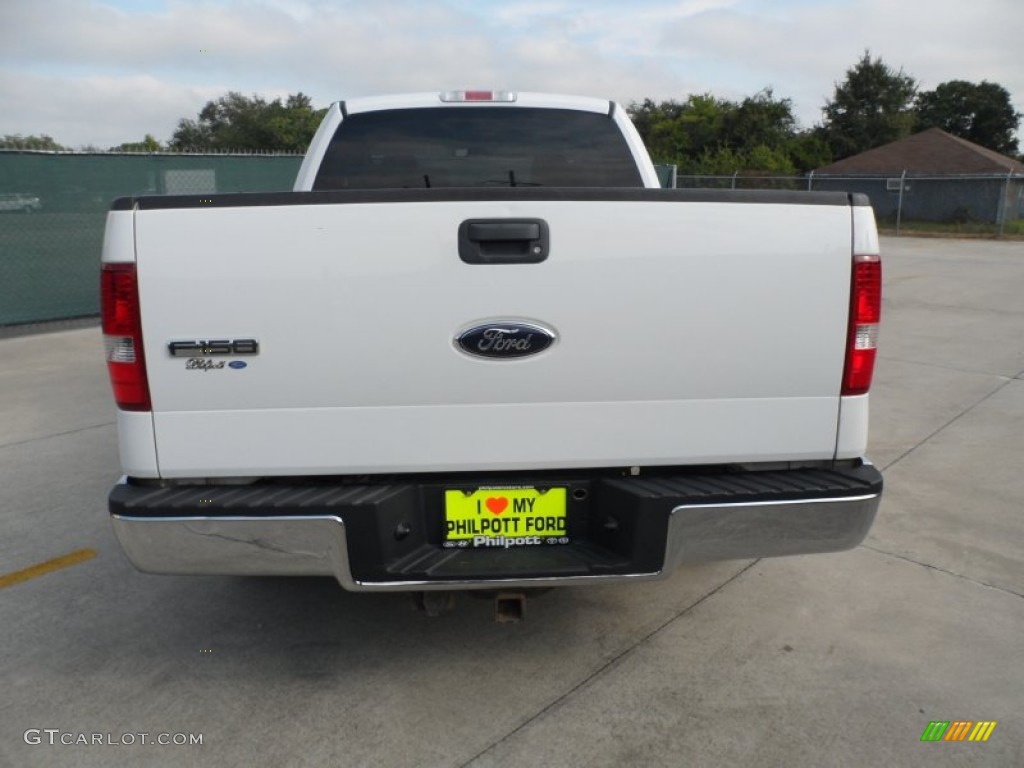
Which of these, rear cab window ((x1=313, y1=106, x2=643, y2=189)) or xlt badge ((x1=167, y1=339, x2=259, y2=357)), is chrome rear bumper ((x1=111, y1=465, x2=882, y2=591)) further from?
rear cab window ((x1=313, y1=106, x2=643, y2=189))

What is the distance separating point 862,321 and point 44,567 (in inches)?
144

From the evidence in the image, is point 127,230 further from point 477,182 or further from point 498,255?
point 477,182

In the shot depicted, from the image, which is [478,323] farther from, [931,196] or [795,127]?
[795,127]

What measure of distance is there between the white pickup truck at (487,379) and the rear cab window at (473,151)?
→ 1.84m

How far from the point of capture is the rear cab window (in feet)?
13.9

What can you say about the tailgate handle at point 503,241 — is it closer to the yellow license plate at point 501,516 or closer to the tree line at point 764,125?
the yellow license plate at point 501,516

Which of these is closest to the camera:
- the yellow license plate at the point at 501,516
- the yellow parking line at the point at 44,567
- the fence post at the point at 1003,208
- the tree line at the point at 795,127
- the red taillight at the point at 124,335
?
the red taillight at the point at 124,335

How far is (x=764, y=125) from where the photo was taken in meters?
41.9

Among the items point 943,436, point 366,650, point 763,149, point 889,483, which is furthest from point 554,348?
point 763,149

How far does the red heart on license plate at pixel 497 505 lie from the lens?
8.66 ft

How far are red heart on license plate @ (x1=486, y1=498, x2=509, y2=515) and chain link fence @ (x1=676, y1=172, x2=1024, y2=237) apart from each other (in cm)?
2793

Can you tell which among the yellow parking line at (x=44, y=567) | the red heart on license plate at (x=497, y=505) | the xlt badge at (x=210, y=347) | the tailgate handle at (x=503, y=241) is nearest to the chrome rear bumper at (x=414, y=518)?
the red heart on license plate at (x=497, y=505)

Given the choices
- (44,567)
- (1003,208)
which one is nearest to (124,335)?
(44,567)

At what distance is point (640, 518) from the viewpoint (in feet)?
8.42
